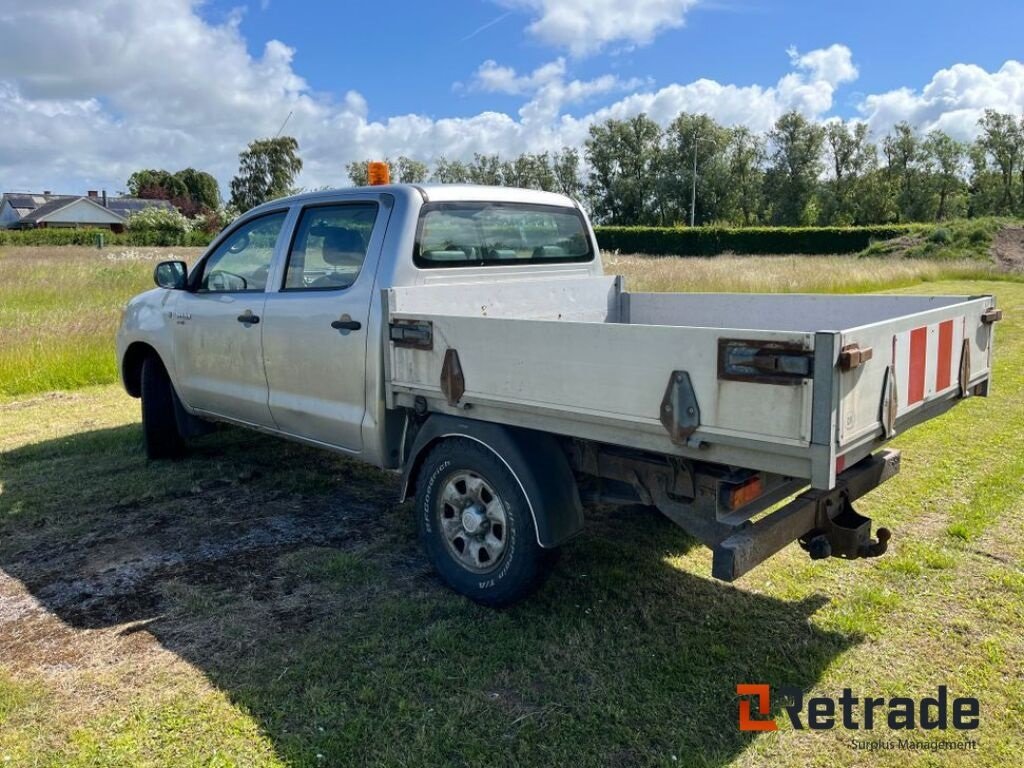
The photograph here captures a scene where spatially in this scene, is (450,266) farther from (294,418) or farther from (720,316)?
(720,316)

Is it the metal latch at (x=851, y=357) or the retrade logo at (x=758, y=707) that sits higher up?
the metal latch at (x=851, y=357)

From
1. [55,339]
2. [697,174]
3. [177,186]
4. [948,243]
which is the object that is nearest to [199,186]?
[177,186]

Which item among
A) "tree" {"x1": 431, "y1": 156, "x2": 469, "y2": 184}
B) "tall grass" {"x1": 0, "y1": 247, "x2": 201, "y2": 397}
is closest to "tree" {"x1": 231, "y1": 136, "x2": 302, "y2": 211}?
"tree" {"x1": 431, "y1": 156, "x2": 469, "y2": 184}

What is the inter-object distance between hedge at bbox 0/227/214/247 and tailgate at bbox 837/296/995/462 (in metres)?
45.8

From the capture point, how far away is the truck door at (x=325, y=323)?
14.4 feet

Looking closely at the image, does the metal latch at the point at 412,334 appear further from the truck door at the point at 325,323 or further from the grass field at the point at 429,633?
the grass field at the point at 429,633

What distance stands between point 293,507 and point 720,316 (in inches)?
118

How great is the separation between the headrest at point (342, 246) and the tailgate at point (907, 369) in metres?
2.72

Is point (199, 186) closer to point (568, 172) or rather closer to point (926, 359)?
point (568, 172)

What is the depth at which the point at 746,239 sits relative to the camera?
49500 millimetres

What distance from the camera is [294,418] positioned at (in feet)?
16.2

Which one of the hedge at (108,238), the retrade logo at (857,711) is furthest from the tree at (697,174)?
the retrade logo at (857,711)

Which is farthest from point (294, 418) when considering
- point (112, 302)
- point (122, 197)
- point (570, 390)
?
point (122, 197)

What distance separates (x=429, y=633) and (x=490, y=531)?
0.53 metres
